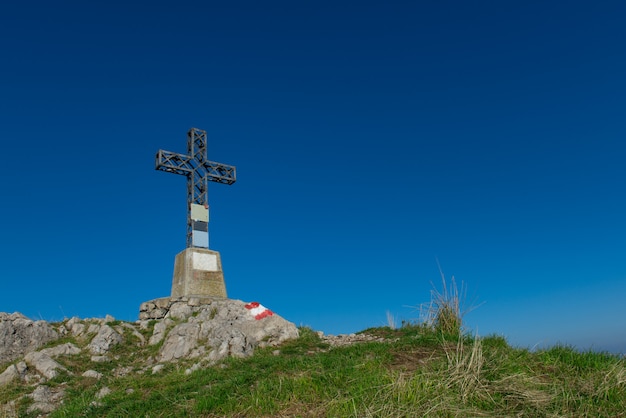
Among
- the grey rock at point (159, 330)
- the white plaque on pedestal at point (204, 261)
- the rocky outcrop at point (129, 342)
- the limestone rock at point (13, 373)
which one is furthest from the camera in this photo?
the white plaque on pedestal at point (204, 261)

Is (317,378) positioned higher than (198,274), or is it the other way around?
(198,274)

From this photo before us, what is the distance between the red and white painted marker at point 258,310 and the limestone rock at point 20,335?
7.01 metres

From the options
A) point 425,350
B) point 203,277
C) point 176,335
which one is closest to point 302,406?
point 425,350

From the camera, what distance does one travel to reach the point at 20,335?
15406 mm

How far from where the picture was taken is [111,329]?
1578cm

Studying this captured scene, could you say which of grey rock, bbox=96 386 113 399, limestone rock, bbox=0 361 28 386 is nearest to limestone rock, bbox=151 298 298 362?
grey rock, bbox=96 386 113 399

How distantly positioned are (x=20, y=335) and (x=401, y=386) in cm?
1438

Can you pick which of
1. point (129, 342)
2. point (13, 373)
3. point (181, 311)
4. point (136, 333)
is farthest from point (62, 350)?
point (181, 311)

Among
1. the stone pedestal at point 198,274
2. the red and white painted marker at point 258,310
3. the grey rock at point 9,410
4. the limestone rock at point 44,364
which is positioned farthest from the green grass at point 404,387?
the stone pedestal at point 198,274

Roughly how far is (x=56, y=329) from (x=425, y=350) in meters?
13.9

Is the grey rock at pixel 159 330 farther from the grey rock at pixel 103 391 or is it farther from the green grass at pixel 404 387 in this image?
the green grass at pixel 404 387

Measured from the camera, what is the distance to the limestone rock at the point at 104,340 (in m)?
14.9

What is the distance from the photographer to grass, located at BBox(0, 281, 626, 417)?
6680mm

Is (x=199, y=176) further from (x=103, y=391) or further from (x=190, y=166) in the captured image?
(x=103, y=391)
